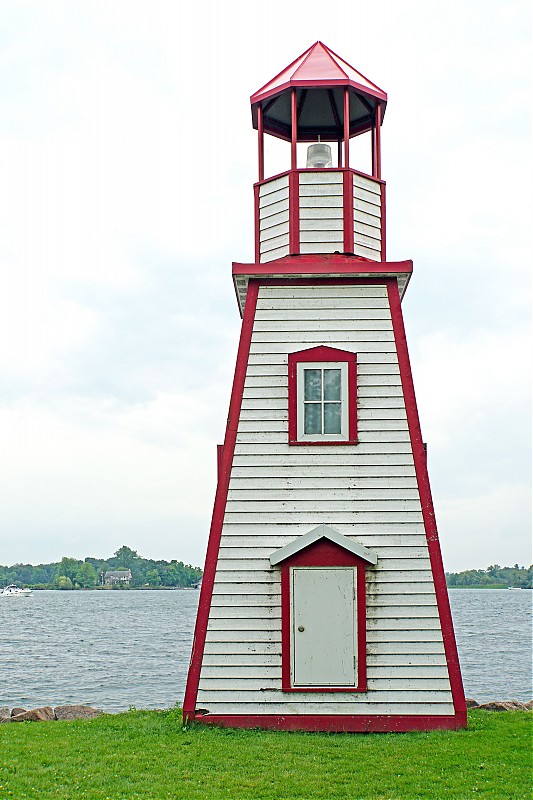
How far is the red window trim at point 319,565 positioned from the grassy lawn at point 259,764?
2.46 ft

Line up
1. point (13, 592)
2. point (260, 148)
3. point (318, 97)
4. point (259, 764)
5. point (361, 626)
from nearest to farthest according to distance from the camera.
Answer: point (259, 764) → point (361, 626) → point (260, 148) → point (318, 97) → point (13, 592)

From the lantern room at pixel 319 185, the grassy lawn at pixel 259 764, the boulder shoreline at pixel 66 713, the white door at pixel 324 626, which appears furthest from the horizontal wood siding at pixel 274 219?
the boulder shoreline at pixel 66 713

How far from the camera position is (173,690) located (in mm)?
27953

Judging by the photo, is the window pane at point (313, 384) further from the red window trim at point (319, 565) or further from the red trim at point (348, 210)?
the red window trim at point (319, 565)

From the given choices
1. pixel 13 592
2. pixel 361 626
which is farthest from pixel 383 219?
pixel 13 592

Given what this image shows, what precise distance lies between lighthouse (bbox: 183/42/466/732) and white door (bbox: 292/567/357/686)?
0.06 ft

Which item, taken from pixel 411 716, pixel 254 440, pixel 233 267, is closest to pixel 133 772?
pixel 411 716

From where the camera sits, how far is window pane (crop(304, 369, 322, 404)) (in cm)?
1313

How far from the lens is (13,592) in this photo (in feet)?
494

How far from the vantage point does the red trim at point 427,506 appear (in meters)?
12.2

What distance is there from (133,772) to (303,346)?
615 centimetres

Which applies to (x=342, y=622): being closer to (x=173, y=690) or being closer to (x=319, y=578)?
(x=319, y=578)

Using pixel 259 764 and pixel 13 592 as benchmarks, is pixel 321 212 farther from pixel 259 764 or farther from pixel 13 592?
pixel 13 592

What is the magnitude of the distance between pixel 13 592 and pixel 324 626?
147 metres
